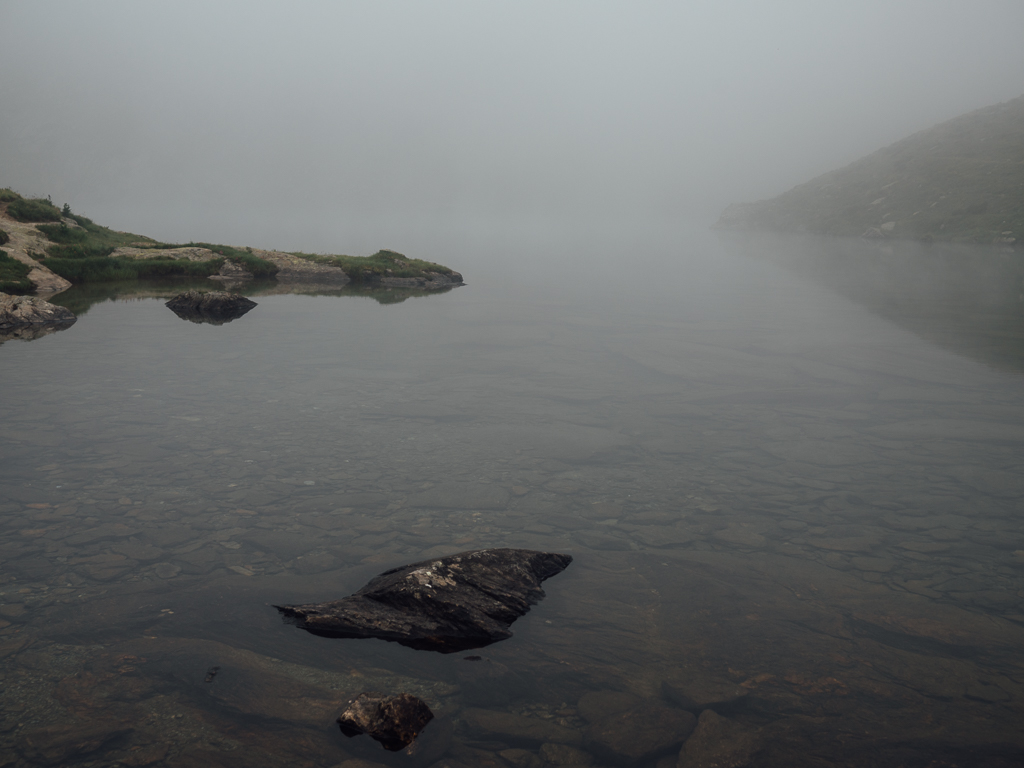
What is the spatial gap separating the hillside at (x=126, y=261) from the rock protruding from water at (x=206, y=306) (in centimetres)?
812

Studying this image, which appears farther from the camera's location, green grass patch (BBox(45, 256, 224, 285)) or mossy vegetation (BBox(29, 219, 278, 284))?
mossy vegetation (BBox(29, 219, 278, 284))

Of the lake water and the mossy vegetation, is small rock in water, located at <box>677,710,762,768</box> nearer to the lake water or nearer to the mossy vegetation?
the lake water

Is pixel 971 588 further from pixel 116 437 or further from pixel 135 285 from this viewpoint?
pixel 135 285

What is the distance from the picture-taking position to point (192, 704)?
253 inches

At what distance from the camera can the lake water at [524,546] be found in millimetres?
6410

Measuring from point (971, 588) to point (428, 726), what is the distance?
7.59 meters

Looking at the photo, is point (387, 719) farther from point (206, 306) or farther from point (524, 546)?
point (206, 306)

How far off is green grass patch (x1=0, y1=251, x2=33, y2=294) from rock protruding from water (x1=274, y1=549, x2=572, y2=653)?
30794 millimetres

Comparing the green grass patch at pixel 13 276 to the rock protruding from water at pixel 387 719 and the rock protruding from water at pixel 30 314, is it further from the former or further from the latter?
the rock protruding from water at pixel 387 719

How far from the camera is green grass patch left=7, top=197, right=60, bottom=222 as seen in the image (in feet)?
130

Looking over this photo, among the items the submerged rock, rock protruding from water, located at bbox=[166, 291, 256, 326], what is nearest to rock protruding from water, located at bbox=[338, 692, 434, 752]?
the submerged rock

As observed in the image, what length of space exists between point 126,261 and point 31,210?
715 centimetres

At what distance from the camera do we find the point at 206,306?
1161 inches

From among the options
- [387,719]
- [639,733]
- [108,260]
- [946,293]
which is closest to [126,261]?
[108,260]
